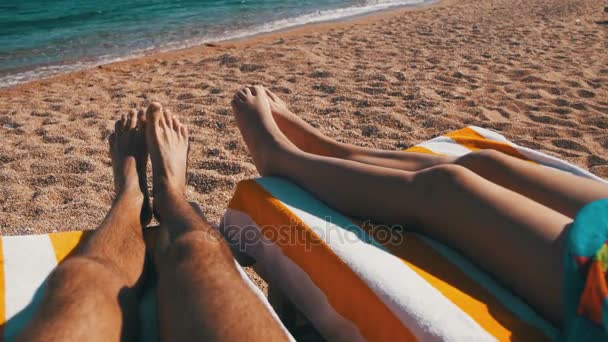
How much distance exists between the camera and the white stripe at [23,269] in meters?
1.36

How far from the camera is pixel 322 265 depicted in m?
1.47

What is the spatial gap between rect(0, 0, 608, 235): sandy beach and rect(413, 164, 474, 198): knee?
1.31m

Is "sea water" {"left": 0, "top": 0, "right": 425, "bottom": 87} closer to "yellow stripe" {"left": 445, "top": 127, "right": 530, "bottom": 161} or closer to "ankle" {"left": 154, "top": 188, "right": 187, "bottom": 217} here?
"ankle" {"left": 154, "top": 188, "right": 187, "bottom": 217}

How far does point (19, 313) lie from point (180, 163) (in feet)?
3.04

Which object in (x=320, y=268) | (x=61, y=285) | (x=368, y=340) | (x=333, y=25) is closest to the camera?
(x=61, y=285)

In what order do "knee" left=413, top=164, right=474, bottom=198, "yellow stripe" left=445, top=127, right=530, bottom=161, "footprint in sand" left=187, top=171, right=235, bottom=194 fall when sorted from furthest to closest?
"footprint in sand" left=187, top=171, right=235, bottom=194 < "yellow stripe" left=445, top=127, right=530, bottom=161 < "knee" left=413, top=164, right=474, bottom=198

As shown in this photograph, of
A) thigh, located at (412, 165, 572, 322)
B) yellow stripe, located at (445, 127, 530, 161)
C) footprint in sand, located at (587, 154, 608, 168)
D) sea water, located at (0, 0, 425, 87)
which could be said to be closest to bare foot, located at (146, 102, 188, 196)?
thigh, located at (412, 165, 572, 322)

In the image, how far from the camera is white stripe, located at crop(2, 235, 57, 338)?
136 centimetres

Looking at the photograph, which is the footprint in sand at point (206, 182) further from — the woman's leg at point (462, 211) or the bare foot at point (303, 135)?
the woman's leg at point (462, 211)

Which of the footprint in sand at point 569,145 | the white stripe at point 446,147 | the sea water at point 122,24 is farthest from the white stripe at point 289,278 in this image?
the sea water at point 122,24

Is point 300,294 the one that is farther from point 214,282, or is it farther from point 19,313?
point 19,313

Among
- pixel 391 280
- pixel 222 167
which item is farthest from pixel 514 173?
pixel 222 167

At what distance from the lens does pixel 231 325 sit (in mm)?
1071

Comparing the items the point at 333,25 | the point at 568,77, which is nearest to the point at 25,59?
the point at 333,25
